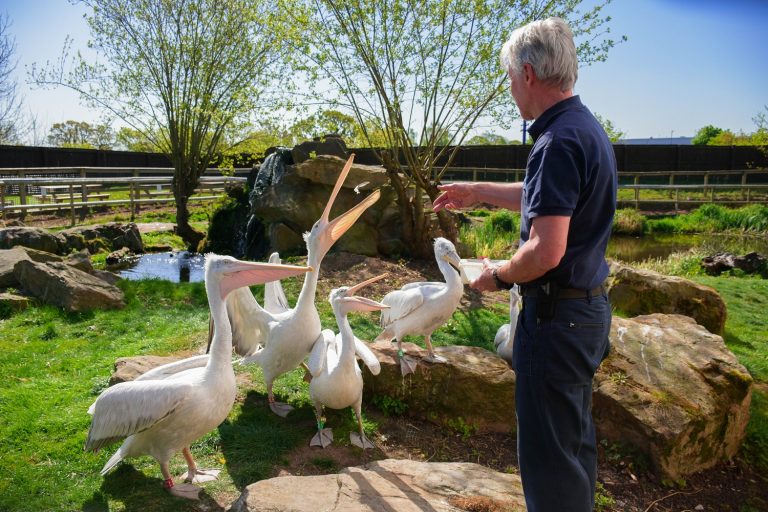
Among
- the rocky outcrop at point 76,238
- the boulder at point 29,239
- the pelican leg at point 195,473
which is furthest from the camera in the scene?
the rocky outcrop at point 76,238

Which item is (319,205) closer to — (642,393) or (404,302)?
(404,302)

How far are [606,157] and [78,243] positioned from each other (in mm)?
11664

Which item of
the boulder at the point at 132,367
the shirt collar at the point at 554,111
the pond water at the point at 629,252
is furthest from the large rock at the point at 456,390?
the pond water at the point at 629,252

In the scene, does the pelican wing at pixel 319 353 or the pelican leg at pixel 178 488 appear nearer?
the pelican leg at pixel 178 488

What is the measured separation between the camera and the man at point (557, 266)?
199 cm

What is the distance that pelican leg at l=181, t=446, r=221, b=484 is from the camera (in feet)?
11.3

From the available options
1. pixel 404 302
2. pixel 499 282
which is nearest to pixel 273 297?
pixel 404 302

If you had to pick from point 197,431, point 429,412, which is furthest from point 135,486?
point 429,412

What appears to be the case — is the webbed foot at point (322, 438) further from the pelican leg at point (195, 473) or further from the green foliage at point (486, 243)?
the green foliage at point (486, 243)

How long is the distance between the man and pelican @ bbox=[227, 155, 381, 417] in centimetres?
228

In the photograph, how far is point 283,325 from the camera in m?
4.42

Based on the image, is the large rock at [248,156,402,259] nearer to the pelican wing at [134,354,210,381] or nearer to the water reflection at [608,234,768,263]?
the pelican wing at [134,354,210,381]

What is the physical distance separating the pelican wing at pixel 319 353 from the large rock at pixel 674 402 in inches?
82.3

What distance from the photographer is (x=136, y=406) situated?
10.5ft
